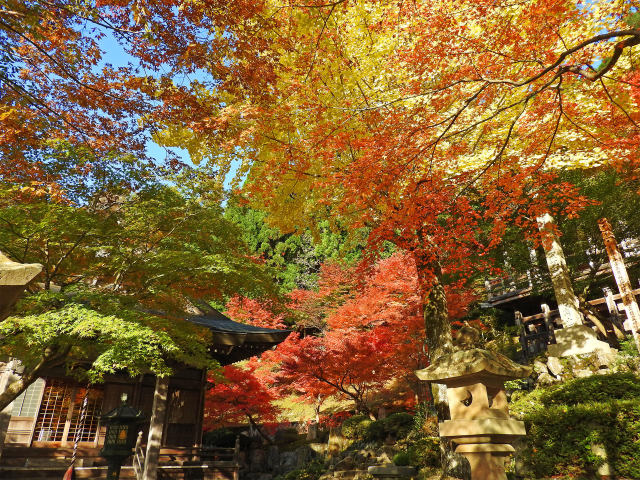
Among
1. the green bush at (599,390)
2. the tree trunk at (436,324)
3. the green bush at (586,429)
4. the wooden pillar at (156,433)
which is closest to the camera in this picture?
the green bush at (586,429)

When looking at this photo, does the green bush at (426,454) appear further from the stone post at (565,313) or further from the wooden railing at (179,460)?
the wooden railing at (179,460)

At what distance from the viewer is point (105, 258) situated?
8250mm

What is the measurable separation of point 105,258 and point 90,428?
682 centimetres

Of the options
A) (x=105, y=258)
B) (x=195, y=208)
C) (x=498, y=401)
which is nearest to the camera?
(x=498, y=401)

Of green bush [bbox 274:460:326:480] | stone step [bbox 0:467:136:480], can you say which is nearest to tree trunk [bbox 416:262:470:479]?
green bush [bbox 274:460:326:480]

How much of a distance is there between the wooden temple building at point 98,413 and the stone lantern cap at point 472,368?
7943 millimetres

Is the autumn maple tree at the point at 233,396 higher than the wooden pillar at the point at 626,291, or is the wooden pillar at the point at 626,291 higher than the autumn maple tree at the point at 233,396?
the wooden pillar at the point at 626,291

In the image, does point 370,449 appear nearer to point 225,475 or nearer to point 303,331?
point 225,475

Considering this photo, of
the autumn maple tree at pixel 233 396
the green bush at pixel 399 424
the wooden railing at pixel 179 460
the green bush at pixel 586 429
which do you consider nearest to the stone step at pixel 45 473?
the wooden railing at pixel 179 460

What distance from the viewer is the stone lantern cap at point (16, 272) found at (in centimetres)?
179

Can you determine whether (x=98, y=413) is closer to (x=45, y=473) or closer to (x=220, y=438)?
(x=45, y=473)

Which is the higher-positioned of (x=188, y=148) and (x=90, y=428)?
(x=188, y=148)

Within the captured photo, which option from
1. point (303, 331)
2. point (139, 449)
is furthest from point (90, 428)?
point (303, 331)

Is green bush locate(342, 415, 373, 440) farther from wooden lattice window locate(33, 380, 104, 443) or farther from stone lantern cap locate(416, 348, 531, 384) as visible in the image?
stone lantern cap locate(416, 348, 531, 384)
